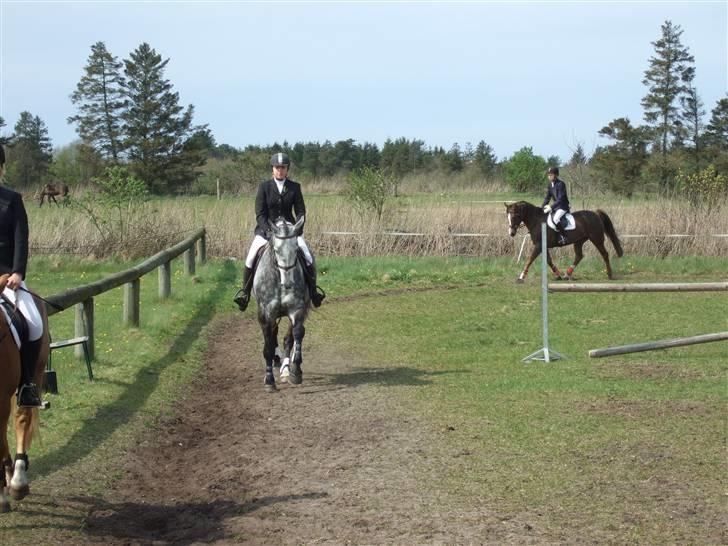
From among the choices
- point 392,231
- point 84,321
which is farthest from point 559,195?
point 84,321

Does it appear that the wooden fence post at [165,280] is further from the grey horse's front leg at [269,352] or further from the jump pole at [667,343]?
the jump pole at [667,343]

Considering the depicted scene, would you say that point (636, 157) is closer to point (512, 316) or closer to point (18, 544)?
point (512, 316)

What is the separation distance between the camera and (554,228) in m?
23.4

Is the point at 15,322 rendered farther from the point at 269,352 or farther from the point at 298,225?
the point at 269,352

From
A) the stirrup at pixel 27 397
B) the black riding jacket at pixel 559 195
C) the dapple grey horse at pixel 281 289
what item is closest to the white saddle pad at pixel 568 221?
the black riding jacket at pixel 559 195

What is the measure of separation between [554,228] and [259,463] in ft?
54.5

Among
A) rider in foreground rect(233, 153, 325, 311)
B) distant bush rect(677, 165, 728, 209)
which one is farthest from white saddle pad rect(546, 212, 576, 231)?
rider in foreground rect(233, 153, 325, 311)

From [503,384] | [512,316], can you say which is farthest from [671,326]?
[503,384]

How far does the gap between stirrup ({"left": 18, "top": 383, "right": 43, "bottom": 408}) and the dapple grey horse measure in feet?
16.2

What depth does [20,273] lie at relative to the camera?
21.2 feet

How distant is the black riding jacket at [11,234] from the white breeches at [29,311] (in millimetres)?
151

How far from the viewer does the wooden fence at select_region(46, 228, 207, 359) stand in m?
10.9

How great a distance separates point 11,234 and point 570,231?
1850 centimetres

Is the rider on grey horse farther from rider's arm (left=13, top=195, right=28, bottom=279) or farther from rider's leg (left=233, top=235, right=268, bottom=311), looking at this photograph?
rider's arm (left=13, top=195, right=28, bottom=279)
